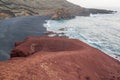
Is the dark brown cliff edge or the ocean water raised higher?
the dark brown cliff edge

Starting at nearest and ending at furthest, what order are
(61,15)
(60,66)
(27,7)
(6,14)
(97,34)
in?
(60,66), (97,34), (6,14), (61,15), (27,7)

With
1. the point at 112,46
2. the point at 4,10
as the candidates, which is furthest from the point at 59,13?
the point at 112,46

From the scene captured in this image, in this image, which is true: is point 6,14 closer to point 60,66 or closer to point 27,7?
point 27,7

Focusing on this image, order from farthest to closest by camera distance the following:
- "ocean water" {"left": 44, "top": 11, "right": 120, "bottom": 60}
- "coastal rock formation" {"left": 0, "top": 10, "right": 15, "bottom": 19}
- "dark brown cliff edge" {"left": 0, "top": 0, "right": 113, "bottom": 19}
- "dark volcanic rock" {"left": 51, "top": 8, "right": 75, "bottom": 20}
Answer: "dark brown cliff edge" {"left": 0, "top": 0, "right": 113, "bottom": 19} → "dark volcanic rock" {"left": 51, "top": 8, "right": 75, "bottom": 20} → "coastal rock formation" {"left": 0, "top": 10, "right": 15, "bottom": 19} → "ocean water" {"left": 44, "top": 11, "right": 120, "bottom": 60}

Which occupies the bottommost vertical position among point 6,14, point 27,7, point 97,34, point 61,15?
point 97,34

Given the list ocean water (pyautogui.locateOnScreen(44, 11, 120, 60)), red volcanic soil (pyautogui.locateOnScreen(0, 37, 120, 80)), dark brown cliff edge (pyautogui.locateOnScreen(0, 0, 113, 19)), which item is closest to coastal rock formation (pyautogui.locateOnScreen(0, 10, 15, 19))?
dark brown cliff edge (pyautogui.locateOnScreen(0, 0, 113, 19))

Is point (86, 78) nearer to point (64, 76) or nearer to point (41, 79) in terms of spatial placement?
point (64, 76)

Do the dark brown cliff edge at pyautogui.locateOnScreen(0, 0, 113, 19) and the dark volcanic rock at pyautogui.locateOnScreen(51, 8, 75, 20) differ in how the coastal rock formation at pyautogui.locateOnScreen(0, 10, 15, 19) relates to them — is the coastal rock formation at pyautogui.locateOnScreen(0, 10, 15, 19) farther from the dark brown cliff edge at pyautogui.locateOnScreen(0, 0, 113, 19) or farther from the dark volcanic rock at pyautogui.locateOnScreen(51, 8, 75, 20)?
the dark volcanic rock at pyautogui.locateOnScreen(51, 8, 75, 20)

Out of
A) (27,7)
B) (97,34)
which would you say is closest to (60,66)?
(97,34)

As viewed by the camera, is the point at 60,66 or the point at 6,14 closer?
the point at 60,66

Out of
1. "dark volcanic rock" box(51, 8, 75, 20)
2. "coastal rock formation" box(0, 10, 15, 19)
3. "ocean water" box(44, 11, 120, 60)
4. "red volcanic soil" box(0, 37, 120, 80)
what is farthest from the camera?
"dark volcanic rock" box(51, 8, 75, 20)
